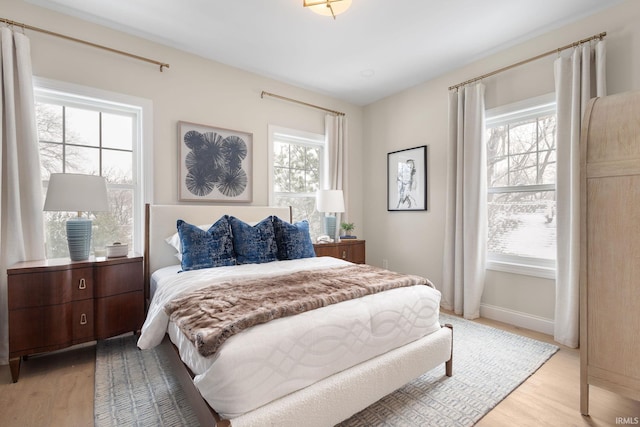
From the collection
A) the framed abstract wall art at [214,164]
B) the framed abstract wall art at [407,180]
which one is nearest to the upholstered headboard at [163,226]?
the framed abstract wall art at [214,164]

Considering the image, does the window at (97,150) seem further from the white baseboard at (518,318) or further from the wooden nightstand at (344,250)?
the white baseboard at (518,318)

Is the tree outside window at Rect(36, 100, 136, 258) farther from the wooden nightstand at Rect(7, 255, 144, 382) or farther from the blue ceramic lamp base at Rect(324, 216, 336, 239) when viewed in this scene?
the blue ceramic lamp base at Rect(324, 216, 336, 239)

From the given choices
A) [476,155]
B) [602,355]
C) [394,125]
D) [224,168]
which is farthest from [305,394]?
[394,125]

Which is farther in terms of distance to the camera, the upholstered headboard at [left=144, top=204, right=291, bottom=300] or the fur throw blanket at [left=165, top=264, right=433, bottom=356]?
the upholstered headboard at [left=144, top=204, right=291, bottom=300]

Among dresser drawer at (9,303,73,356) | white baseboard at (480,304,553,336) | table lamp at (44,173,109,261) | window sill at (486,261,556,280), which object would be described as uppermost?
table lamp at (44,173,109,261)

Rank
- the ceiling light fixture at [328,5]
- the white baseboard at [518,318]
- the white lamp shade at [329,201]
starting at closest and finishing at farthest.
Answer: the ceiling light fixture at [328,5] < the white baseboard at [518,318] < the white lamp shade at [329,201]

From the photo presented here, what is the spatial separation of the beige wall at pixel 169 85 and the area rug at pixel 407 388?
1.52 metres

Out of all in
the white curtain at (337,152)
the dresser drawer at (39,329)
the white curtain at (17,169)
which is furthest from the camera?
the white curtain at (337,152)

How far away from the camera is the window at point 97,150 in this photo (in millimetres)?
2580

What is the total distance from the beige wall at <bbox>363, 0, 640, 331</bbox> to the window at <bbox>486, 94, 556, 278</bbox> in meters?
0.15

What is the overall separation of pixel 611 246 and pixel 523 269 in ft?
4.63

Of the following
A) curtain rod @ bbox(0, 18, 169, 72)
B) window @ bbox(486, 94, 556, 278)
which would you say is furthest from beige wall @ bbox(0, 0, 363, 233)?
window @ bbox(486, 94, 556, 278)

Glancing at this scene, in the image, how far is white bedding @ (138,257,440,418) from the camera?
1.20 m

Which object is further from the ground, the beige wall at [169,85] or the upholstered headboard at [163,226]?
the beige wall at [169,85]
